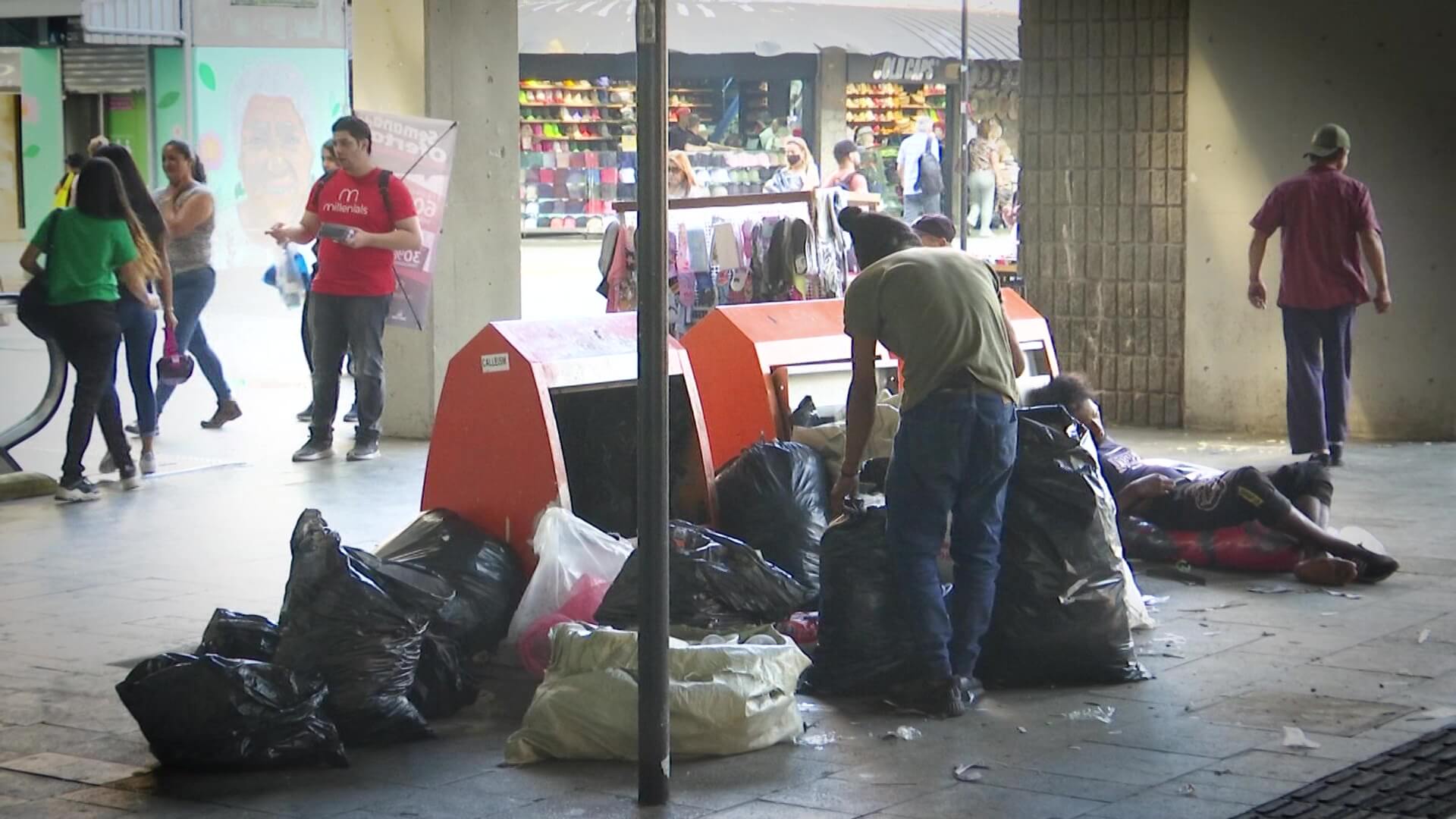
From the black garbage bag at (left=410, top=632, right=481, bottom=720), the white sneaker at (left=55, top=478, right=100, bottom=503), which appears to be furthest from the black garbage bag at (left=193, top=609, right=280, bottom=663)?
the white sneaker at (left=55, top=478, right=100, bottom=503)

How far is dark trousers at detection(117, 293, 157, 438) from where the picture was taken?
33.6 feet

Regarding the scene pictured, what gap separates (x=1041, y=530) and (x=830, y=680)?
2.75 ft

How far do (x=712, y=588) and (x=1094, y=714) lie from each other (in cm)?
127

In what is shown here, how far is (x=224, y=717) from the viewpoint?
17.2 ft

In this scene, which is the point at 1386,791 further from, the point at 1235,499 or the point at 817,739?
the point at 1235,499

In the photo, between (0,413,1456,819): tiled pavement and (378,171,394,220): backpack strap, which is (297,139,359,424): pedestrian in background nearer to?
(378,171,394,220): backpack strap

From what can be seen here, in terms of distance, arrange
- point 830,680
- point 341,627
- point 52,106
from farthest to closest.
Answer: point 52,106, point 830,680, point 341,627

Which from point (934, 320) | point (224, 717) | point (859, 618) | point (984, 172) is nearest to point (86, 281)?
point (224, 717)

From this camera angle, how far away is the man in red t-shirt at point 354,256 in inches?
413

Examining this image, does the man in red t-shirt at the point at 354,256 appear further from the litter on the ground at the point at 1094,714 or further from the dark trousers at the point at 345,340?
the litter on the ground at the point at 1094,714

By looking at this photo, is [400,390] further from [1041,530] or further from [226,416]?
[1041,530]

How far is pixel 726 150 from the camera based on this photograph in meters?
27.0

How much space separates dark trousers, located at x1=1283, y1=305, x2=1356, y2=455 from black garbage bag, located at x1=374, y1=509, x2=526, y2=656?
214 inches

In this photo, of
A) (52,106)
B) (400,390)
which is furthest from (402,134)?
(52,106)
